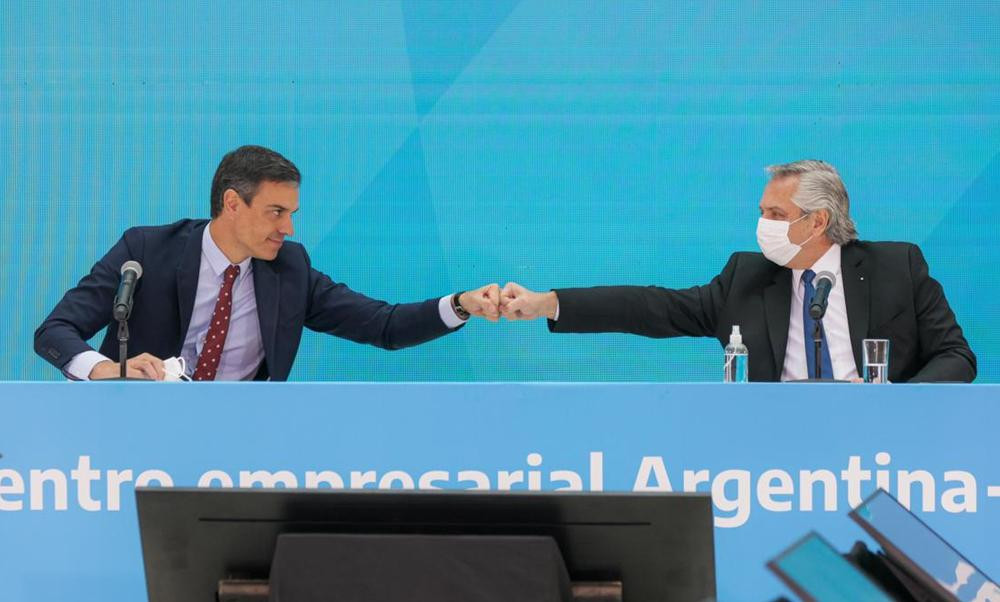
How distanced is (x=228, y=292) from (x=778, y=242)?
173 cm

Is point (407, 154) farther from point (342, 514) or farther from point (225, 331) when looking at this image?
point (342, 514)

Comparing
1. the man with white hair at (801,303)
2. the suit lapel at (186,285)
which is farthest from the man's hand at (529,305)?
the suit lapel at (186,285)

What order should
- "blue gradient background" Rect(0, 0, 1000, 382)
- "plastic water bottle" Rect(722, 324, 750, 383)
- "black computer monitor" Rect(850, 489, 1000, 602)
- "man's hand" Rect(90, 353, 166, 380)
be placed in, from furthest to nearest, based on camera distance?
"blue gradient background" Rect(0, 0, 1000, 382) → "plastic water bottle" Rect(722, 324, 750, 383) → "man's hand" Rect(90, 353, 166, 380) → "black computer monitor" Rect(850, 489, 1000, 602)

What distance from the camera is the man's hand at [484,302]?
11.7 ft

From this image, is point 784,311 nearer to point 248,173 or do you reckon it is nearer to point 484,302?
point 484,302

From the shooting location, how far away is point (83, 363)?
311 centimetres

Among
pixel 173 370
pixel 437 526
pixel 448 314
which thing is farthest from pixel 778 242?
pixel 437 526

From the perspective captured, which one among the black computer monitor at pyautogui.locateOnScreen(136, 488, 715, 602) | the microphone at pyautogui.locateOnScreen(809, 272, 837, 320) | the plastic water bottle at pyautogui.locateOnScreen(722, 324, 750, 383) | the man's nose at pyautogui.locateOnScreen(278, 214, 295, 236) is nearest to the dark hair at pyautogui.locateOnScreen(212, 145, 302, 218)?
the man's nose at pyautogui.locateOnScreen(278, 214, 295, 236)

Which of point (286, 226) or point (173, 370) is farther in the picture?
point (286, 226)

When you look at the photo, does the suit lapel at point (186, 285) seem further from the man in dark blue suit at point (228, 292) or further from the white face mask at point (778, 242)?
the white face mask at point (778, 242)

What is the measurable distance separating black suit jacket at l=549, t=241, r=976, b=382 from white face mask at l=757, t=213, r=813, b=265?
4 cm

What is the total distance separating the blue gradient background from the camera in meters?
4.62

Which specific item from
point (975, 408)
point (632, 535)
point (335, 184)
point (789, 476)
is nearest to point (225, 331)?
point (335, 184)

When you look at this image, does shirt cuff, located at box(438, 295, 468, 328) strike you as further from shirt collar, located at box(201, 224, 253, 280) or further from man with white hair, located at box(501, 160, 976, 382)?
shirt collar, located at box(201, 224, 253, 280)
